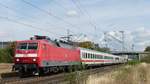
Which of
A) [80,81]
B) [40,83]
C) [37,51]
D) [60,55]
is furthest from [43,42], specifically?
[80,81]

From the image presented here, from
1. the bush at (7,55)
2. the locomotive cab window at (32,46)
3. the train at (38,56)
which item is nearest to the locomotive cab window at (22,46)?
the train at (38,56)

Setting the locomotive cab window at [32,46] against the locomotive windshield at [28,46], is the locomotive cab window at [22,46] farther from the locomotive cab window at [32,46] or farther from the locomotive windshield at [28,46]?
the locomotive cab window at [32,46]

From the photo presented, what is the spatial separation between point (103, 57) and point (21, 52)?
1592 inches

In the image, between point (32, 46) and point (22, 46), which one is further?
point (22, 46)

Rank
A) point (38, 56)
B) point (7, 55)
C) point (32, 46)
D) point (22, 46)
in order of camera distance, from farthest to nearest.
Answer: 1. point (7, 55)
2. point (22, 46)
3. point (32, 46)
4. point (38, 56)

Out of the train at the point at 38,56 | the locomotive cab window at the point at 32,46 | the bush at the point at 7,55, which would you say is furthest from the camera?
the bush at the point at 7,55

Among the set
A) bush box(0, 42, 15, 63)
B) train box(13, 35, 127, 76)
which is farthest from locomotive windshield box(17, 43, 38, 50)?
bush box(0, 42, 15, 63)

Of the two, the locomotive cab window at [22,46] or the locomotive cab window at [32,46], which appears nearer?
the locomotive cab window at [32,46]

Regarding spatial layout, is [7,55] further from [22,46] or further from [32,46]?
[32,46]

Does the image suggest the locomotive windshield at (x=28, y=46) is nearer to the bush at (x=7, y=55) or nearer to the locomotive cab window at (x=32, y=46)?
the locomotive cab window at (x=32, y=46)

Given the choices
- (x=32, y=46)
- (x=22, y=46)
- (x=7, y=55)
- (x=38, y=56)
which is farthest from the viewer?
(x=7, y=55)

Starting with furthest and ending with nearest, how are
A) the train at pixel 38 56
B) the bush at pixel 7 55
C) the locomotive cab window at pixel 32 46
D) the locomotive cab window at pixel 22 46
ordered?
the bush at pixel 7 55 → the locomotive cab window at pixel 22 46 → the locomotive cab window at pixel 32 46 → the train at pixel 38 56

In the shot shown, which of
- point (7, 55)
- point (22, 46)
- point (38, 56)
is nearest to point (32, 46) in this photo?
point (22, 46)

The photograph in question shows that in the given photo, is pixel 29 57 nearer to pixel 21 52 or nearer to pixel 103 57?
pixel 21 52
